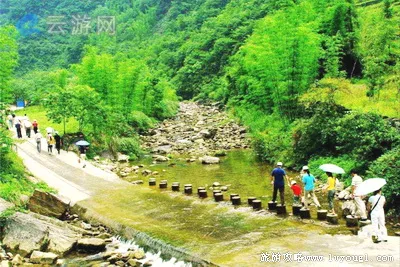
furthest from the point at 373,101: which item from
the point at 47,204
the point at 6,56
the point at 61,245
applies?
the point at 6,56

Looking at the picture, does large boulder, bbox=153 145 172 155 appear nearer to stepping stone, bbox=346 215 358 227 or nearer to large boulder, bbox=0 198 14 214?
large boulder, bbox=0 198 14 214

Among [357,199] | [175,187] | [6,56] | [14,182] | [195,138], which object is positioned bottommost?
[195,138]

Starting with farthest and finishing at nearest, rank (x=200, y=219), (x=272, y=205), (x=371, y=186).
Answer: (x=272, y=205), (x=200, y=219), (x=371, y=186)

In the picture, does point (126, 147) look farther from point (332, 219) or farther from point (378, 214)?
point (378, 214)

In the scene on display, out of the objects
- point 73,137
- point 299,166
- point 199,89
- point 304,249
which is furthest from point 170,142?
point 199,89

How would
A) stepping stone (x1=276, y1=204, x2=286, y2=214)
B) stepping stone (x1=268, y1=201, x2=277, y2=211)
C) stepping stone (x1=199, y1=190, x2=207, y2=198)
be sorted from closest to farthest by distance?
stepping stone (x1=276, y1=204, x2=286, y2=214) → stepping stone (x1=268, y1=201, x2=277, y2=211) → stepping stone (x1=199, y1=190, x2=207, y2=198)

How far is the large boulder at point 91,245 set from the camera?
1477 cm

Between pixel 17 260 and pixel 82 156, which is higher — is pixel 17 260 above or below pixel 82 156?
below

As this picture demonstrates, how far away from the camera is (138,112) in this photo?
1754 inches

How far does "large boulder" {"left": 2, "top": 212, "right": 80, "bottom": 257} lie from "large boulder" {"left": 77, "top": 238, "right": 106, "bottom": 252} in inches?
11.9

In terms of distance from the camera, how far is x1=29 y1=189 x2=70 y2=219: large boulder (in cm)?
1775

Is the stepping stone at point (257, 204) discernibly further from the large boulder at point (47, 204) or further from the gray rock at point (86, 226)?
the large boulder at point (47, 204)

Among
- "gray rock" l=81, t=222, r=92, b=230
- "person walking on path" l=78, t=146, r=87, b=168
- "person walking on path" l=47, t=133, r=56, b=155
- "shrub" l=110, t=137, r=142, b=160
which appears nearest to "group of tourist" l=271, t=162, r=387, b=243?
"gray rock" l=81, t=222, r=92, b=230

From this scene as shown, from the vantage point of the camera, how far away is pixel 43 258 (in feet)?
46.0
